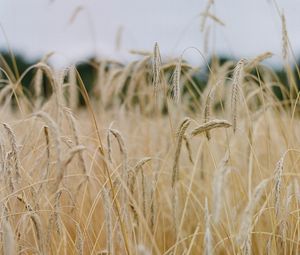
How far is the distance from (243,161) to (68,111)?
5.81 feet

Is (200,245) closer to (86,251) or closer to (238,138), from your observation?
(86,251)

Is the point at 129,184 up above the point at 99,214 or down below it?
above

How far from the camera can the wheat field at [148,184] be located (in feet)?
5.93

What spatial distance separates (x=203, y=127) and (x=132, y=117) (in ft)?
8.32

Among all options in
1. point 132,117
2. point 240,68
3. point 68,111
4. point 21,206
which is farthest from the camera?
point 132,117

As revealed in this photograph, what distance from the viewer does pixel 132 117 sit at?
4.32 m

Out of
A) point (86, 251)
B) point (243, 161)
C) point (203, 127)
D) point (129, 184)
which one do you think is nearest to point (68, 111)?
point (129, 184)

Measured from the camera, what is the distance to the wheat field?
1808 millimetres

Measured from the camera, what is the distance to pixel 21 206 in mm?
2629

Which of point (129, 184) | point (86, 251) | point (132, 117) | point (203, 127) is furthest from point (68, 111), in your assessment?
point (132, 117)

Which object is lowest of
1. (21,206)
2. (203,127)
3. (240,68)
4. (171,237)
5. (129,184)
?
(171,237)

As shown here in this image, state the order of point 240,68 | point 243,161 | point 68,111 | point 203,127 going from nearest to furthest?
point 203,127 → point 240,68 → point 68,111 → point 243,161

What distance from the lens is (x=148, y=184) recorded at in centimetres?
260

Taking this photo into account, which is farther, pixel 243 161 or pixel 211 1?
pixel 243 161
